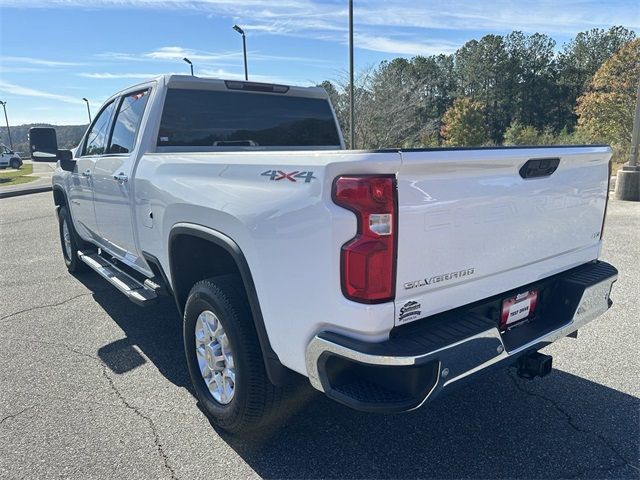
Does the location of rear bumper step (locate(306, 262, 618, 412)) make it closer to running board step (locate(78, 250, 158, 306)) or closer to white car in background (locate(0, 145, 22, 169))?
running board step (locate(78, 250, 158, 306))

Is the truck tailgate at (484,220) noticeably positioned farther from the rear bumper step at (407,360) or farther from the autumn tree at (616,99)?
the autumn tree at (616,99)

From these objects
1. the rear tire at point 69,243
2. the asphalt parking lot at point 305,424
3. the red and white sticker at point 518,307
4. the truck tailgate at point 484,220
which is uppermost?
the truck tailgate at point 484,220

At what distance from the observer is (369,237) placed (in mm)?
1943

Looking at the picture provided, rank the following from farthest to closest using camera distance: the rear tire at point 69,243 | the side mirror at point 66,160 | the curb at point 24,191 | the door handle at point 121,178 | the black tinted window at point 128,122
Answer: the curb at point 24,191 → the rear tire at point 69,243 → the side mirror at point 66,160 → the black tinted window at point 128,122 → the door handle at point 121,178

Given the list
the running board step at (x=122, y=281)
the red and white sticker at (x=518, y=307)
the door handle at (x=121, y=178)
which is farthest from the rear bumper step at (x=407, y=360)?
the door handle at (x=121, y=178)

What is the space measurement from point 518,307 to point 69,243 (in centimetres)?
558

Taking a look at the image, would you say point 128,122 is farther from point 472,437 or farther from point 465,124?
point 465,124

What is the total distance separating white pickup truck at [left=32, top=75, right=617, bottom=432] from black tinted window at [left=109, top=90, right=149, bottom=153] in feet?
0.95

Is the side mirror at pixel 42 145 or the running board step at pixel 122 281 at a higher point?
the side mirror at pixel 42 145

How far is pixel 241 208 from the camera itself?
241cm

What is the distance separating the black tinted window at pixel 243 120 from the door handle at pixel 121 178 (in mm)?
369

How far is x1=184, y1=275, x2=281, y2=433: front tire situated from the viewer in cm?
253


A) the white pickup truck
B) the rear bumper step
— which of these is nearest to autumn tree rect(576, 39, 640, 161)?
the white pickup truck

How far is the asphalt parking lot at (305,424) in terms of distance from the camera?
2531mm
